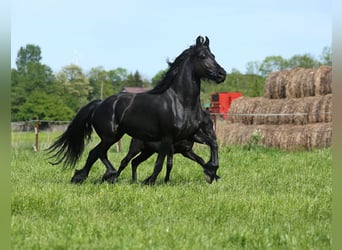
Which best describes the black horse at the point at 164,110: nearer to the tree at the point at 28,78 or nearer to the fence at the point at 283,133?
the fence at the point at 283,133

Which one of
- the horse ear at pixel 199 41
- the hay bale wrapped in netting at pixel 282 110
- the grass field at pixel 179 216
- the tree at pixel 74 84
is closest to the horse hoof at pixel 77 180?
the grass field at pixel 179 216

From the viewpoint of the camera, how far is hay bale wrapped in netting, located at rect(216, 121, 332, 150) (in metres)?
16.1

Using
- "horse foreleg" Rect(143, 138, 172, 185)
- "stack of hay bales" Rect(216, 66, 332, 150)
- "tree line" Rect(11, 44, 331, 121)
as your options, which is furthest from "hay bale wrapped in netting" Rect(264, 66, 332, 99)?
"tree line" Rect(11, 44, 331, 121)

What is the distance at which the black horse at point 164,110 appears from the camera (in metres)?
7.92

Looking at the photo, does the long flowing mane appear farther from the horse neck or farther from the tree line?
the tree line

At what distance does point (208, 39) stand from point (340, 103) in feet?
20.5

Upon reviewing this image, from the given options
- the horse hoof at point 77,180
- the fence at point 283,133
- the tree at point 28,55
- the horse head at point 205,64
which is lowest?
the horse hoof at point 77,180

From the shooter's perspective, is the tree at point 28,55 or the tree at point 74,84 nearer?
the tree at point 74,84

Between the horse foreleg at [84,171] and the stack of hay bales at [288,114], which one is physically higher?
the stack of hay bales at [288,114]

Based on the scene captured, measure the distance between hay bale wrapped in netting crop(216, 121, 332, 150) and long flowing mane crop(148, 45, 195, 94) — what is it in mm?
8802

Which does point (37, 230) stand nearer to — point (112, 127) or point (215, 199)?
point (215, 199)

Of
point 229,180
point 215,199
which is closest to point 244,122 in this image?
point 229,180

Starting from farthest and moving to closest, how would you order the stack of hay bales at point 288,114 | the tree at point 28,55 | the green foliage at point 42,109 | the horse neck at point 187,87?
the tree at point 28,55 < the green foliage at point 42,109 < the stack of hay bales at point 288,114 < the horse neck at point 187,87

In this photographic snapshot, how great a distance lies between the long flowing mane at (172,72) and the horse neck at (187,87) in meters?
0.10
